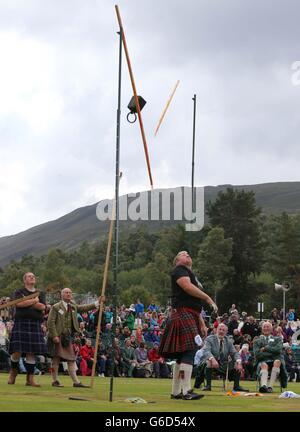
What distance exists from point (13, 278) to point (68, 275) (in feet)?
38.5

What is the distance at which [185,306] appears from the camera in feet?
40.7

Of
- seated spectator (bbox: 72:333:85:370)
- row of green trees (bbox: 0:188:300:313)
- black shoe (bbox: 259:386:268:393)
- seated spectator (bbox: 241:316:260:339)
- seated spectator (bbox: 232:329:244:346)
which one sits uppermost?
row of green trees (bbox: 0:188:300:313)

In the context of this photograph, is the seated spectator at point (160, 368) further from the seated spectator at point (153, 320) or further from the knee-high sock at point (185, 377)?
the knee-high sock at point (185, 377)

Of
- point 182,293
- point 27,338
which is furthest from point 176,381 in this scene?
point 27,338

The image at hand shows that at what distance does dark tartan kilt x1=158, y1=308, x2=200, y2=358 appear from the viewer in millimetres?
12227

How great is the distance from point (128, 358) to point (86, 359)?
206 cm

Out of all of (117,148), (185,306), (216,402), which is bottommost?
(216,402)

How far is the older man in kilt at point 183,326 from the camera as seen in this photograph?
12141mm

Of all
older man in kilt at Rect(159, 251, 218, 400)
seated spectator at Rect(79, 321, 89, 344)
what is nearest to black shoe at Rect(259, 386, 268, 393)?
older man in kilt at Rect(159, 251, 218, 400)

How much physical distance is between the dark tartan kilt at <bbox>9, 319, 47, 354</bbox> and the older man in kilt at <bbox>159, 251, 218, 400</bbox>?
10.9 feet

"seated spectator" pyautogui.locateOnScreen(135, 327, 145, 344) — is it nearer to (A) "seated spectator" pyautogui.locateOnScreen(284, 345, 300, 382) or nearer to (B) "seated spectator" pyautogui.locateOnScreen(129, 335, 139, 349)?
(B) "seated spectator" pyautogui.locateOnScreen(129, 335, 139, 349)

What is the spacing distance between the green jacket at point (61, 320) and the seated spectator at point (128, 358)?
340 inches
